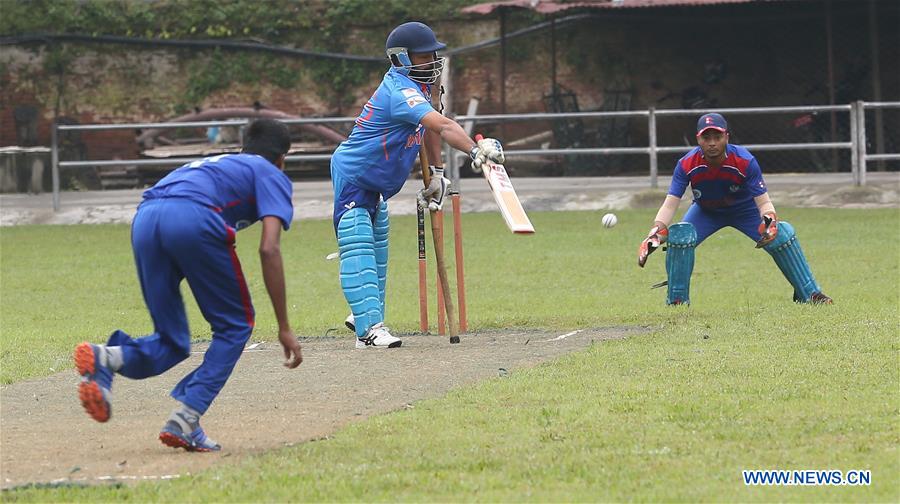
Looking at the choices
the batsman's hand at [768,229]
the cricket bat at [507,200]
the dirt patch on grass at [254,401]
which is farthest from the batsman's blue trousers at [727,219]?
the cricket bat at [507,200]

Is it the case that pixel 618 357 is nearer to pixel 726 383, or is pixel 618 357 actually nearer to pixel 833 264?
pixel 726 383

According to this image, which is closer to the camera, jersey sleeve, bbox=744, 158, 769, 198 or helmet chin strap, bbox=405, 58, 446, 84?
helmet chin strap, bbox=405, 58, 446, 84

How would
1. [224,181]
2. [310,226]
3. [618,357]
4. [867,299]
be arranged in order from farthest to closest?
[310,226] < [867,299] < [618,357] < [224,181]

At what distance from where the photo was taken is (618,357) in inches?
341

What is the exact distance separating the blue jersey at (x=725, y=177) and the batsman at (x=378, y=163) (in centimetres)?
229

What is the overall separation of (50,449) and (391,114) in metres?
3.80

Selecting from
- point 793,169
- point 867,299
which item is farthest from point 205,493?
→ point 793,169

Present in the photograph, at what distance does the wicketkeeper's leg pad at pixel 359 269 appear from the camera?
9672 mm

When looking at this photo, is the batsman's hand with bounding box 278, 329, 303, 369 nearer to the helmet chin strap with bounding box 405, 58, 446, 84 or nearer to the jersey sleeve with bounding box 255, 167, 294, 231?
the jersey sleeve with bounding box 255, 167, 294, 231

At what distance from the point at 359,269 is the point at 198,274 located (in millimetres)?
3515

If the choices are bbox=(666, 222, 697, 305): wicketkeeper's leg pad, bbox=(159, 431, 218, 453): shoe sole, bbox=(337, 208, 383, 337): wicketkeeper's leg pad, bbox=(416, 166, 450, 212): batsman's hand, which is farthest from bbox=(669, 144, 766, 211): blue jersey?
bbox=(159, 431, 218, 453): shoe sole

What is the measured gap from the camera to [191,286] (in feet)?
20.7

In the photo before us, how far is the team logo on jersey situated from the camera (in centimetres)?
930

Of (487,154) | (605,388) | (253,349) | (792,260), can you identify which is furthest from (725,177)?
(605,388)
